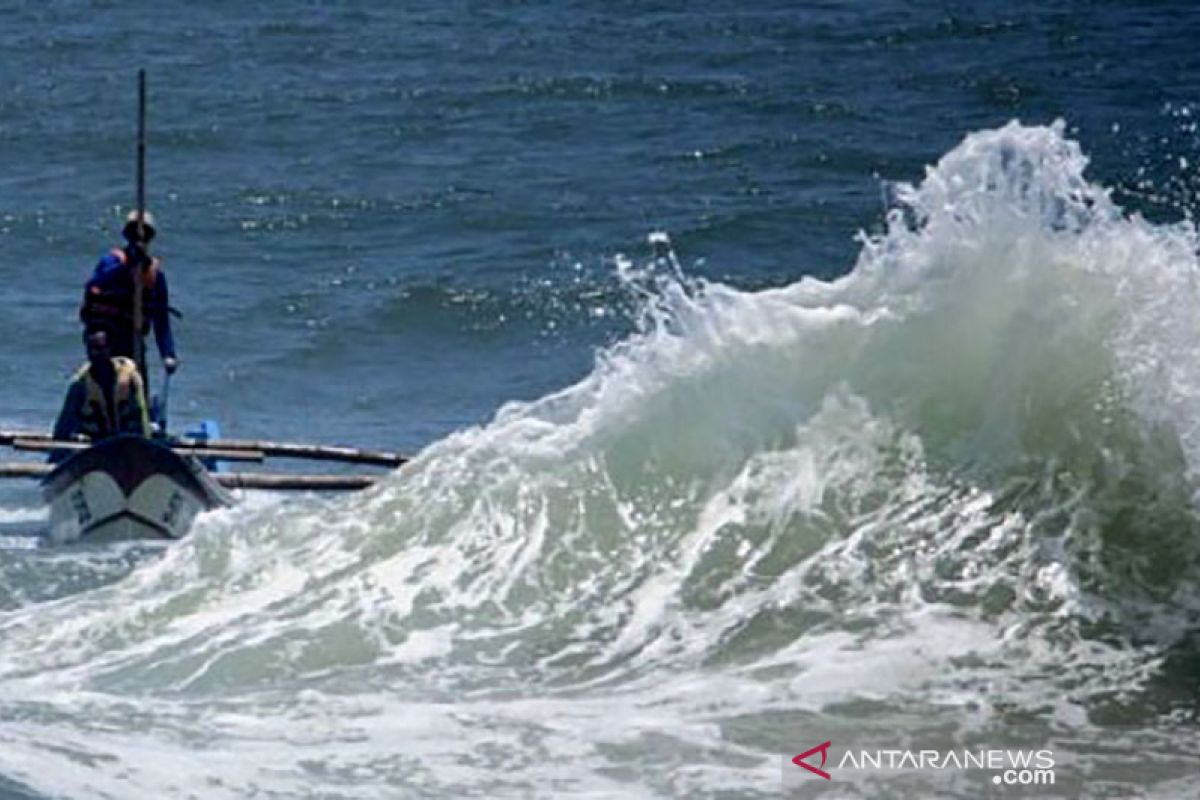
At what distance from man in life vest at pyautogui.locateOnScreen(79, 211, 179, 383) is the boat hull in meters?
1.32

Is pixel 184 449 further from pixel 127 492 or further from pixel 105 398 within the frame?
pixel 127 492

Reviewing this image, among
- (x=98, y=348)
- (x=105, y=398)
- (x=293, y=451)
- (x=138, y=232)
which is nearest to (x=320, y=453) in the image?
(x=293, y=451)

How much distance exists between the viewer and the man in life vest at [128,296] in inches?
664

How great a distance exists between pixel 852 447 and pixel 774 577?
913 millimetres

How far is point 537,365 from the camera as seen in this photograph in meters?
21.5

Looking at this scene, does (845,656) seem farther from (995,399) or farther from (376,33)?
(376,33)

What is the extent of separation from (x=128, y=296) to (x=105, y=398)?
923mm

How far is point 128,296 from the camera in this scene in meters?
17.0

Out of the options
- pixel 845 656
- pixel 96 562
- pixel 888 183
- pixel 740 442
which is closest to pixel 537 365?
pixel 888 183

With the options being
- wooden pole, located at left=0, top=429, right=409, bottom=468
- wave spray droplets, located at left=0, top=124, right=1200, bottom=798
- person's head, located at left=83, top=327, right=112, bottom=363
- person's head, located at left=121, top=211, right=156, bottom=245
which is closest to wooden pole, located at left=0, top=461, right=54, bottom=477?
wooden pole, located at left=0, top=429, right=409, bottom=468

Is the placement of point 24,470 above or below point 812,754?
above

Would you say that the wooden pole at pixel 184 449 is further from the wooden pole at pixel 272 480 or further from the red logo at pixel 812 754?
the red logo at pixel 812 754

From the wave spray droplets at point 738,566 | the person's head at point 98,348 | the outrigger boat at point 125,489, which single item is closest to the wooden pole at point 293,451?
the outrigger boat at point 125,489

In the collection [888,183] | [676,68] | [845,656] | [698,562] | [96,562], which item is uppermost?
[676,68]
